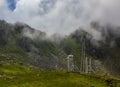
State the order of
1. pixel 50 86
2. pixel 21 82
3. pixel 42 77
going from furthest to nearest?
1. pixel 42 77
2. pixel 21 82
3. pixel 50 86

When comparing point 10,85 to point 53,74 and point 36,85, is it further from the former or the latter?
point 53,74

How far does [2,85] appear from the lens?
15775 cm

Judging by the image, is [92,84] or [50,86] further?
[92,84]

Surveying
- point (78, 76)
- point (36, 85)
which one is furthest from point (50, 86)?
point (78, 76)

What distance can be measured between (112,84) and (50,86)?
3806 cm

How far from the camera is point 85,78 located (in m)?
176

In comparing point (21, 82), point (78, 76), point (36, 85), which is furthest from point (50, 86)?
point (78, 76)

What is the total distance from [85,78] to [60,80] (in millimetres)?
18647

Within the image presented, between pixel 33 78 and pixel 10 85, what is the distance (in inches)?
701

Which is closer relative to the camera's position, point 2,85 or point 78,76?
point 2,85

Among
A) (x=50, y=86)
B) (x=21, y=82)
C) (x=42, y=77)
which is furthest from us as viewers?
(x=42, y=77)

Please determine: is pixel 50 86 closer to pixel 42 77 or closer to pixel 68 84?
pixel 68 84

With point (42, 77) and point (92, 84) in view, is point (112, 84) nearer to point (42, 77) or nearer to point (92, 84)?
point (92, 84)

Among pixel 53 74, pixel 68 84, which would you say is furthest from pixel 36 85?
pixel 53 74
